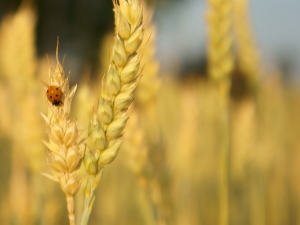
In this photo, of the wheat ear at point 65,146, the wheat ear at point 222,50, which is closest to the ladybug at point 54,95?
the wheat ear at point 65,146

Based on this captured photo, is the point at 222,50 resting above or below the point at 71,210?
above

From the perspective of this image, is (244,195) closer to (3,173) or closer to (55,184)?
(55,184)

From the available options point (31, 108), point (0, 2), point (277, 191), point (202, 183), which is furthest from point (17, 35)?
point (0, 2)

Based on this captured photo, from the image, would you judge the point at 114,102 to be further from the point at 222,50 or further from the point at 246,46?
the point at 246,46

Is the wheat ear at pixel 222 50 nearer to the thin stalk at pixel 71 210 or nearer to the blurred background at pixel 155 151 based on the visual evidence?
the blurred background at pixel 155 151

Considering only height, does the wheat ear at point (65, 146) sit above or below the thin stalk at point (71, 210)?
above

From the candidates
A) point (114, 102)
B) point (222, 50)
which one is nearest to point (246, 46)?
point (222, 50)
